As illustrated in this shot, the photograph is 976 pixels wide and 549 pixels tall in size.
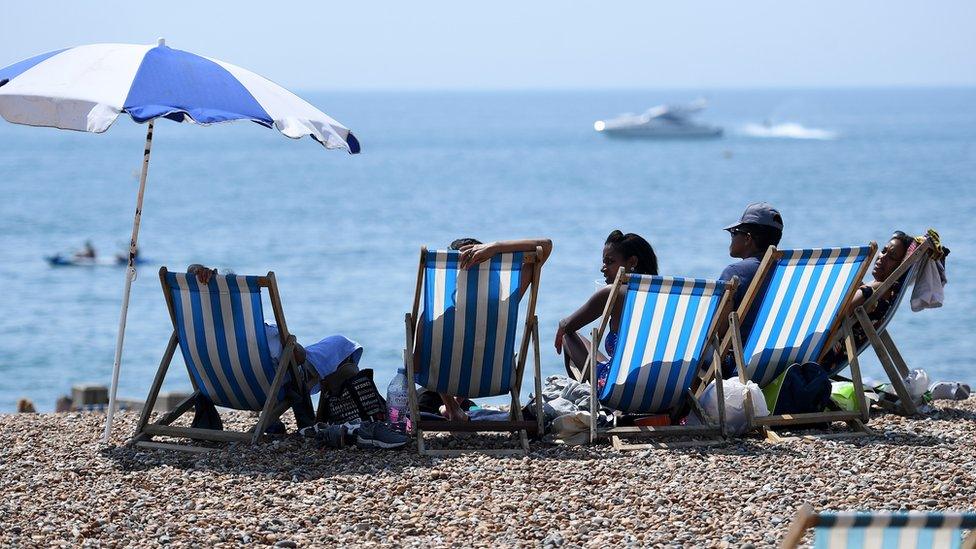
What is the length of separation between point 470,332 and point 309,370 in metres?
0.72

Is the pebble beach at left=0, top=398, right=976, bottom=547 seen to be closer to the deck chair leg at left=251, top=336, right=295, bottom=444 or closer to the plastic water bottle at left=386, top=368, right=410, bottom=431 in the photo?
the deck chair leg at left=251, top=336, right=295, bottom=444

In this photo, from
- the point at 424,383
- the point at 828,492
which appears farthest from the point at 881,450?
the point at 424,383

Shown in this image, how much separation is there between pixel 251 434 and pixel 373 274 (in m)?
22.3

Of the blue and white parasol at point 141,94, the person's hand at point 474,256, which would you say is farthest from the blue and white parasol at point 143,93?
the person's hand at point 474,256

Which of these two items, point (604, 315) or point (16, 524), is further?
point (604, 315)

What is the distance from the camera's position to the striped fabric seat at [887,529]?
7.89 feet

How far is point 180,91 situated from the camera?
4.89 m

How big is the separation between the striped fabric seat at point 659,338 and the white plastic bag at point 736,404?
147 millimetres

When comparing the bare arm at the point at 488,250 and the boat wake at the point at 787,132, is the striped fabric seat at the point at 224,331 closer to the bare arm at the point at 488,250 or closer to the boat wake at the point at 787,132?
the bare arm at the point at 488,250

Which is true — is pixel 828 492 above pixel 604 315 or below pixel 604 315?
below

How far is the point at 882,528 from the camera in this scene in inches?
95.3

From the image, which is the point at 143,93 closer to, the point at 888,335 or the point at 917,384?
the point at 888,335

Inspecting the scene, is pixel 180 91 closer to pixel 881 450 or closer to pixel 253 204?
pixel 881 450

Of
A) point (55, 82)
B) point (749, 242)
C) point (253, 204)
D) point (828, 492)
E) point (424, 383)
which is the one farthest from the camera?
point (253, 204)
